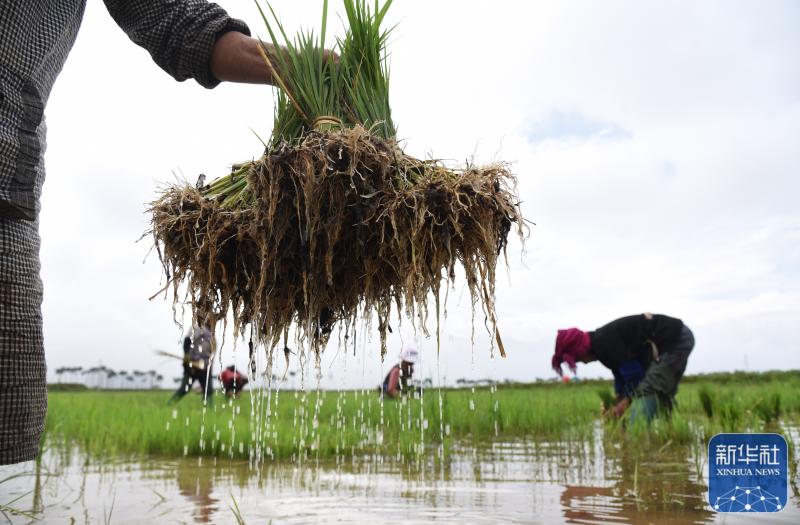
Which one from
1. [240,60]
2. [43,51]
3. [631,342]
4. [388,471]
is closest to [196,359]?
[388,471]

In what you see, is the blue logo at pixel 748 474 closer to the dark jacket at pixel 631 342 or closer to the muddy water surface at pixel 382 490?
the muddy water surface at pixel 382 490

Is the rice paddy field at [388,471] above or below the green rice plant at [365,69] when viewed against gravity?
below

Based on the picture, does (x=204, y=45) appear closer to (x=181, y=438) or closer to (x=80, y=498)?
(x=80, y=498)

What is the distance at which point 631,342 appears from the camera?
627cm

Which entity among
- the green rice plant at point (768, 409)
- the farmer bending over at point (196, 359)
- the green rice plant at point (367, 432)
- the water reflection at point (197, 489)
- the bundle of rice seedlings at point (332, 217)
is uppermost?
the bundle of rice seedlings at point (332, 217)

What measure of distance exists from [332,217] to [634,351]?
517cm

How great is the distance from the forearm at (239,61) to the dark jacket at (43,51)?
2 cm

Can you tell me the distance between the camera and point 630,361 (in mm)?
6281

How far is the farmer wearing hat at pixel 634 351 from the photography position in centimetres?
589

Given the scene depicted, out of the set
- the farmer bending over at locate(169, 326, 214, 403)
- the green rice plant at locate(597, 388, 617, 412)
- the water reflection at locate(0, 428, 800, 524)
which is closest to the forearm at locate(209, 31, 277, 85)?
the water reflection at locate(0, 428, 800, 524)

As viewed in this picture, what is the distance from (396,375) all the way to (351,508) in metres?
7.22

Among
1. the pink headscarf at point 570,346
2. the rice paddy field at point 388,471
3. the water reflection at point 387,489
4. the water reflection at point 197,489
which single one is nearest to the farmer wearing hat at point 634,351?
the pink headscarf at point 570,346

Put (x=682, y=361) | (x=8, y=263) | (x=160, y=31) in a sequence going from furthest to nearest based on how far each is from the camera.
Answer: (x=682, y=361) → (x=160, y=31) → (x=8, y=263)

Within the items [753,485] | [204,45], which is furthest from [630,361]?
[204,45]
